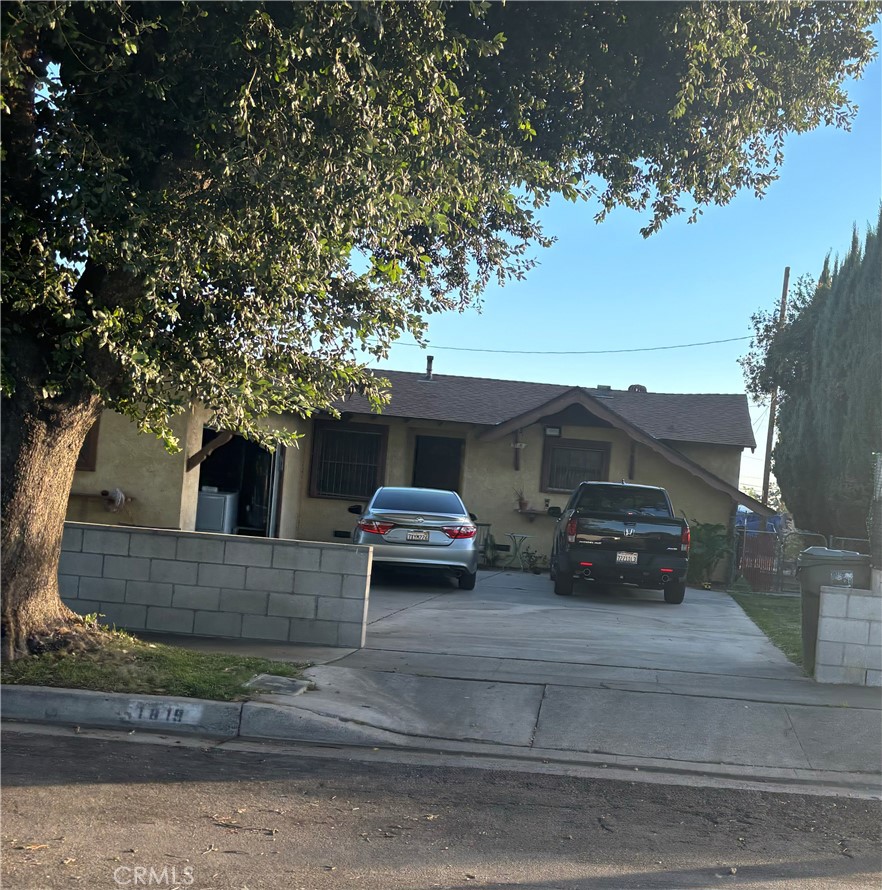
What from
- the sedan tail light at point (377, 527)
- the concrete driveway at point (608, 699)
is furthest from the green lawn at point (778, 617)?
the sedan tail light at point (377, 527)

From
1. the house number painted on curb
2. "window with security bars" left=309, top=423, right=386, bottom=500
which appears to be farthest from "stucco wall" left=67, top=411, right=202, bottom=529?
the house number painted on curb

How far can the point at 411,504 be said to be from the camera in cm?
1546

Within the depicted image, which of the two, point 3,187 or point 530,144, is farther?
point 530,144

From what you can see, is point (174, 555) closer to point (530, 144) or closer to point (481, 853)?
point (530, 144)

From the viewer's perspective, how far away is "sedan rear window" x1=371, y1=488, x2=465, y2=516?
15.3 meters

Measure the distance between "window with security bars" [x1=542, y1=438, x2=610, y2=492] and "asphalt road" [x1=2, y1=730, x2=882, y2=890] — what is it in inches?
593

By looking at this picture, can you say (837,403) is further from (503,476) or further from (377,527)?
(377,527)

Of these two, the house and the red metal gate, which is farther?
the house

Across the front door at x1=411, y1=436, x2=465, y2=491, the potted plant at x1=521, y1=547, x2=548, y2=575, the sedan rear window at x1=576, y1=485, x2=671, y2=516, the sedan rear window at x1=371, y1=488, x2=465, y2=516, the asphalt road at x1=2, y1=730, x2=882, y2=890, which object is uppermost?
the front door at x1=411, y1=436, x2=465, y2=491

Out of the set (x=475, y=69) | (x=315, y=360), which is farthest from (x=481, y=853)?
(x=475, y=69)

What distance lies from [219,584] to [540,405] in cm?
1170

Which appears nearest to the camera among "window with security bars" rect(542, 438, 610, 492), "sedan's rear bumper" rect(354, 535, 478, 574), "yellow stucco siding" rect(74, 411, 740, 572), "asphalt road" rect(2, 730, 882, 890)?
"asphalt road" rect(2, 730, 882, 890)

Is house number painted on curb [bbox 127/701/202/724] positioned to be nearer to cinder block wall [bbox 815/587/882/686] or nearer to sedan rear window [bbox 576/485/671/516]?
cinder block wall [bbox 815/587/882/686]

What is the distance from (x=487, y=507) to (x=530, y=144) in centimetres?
1257
